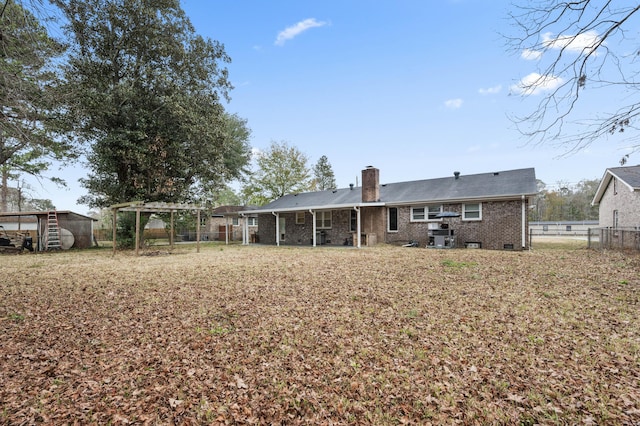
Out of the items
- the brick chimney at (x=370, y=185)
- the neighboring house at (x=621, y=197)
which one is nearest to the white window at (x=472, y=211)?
the brick chimney at (x=370, y=185)

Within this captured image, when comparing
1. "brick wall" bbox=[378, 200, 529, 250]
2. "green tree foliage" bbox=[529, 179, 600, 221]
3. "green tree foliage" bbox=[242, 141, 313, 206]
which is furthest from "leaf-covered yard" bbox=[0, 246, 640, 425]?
"green tree foliage" bbox=[529, 179, 600, 221]

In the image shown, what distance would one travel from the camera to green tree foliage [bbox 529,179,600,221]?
158ft

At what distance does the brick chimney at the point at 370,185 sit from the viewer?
1814cm

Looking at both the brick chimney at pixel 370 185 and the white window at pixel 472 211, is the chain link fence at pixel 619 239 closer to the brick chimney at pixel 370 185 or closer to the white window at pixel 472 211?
the white window at pixel 472 211

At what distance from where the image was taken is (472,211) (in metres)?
15.4

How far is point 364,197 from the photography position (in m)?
18.4

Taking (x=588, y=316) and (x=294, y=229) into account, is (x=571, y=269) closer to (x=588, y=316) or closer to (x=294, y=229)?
(x=588, y=316)

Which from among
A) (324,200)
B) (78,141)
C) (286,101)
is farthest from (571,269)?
(78,141)

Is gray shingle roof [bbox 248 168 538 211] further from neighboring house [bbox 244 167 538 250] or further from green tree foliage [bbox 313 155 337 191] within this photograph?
green tree foliage [bbox 313 155 337 191]

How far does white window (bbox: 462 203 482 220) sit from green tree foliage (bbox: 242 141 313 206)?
2240cm

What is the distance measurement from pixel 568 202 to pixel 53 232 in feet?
208

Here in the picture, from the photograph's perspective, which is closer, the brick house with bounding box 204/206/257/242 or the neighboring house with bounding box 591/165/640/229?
the neighboring house with bounding box 591/165/640/229

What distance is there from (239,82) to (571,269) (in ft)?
62.3

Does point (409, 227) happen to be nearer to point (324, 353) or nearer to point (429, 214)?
point (429, 214)
